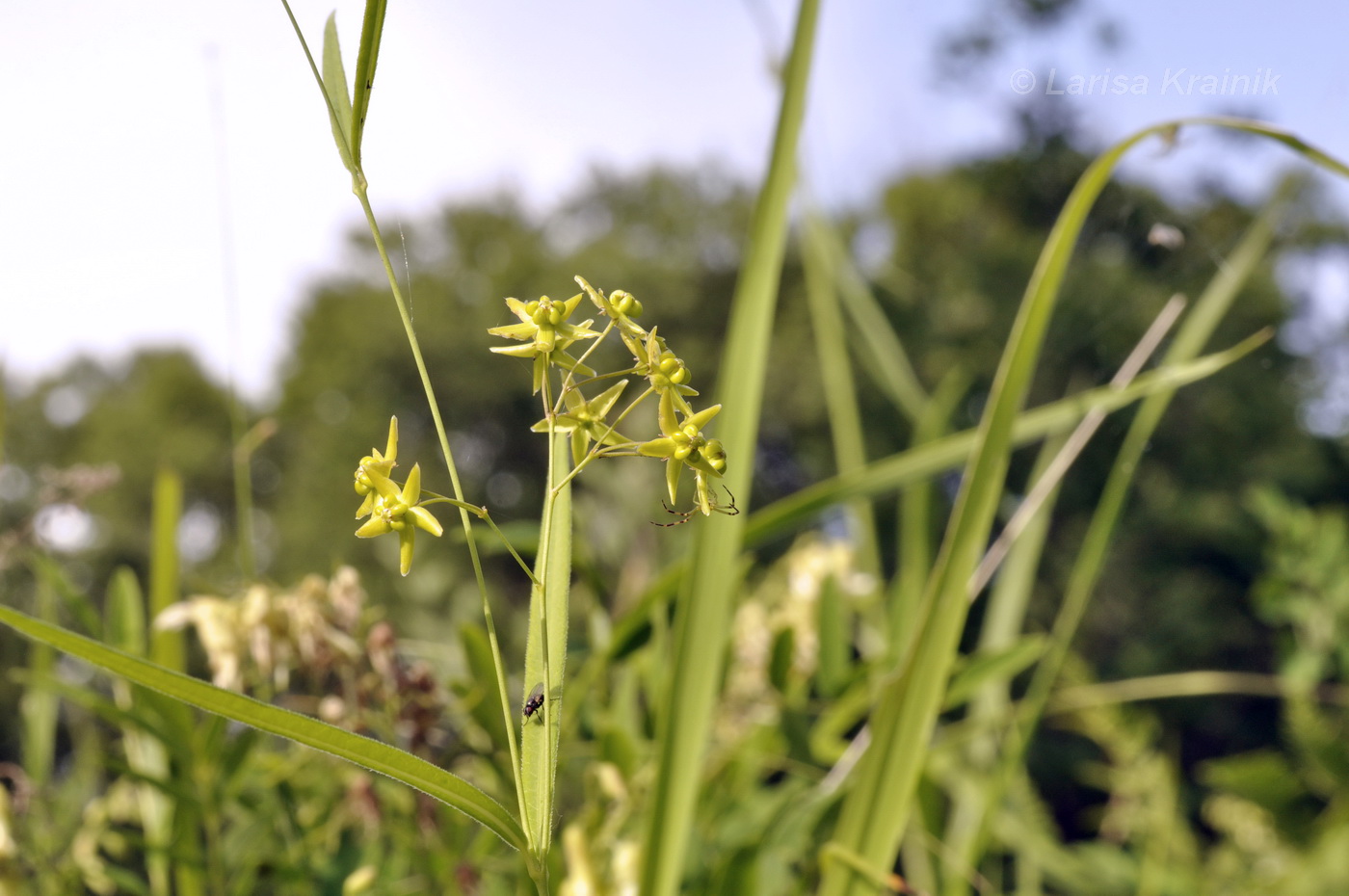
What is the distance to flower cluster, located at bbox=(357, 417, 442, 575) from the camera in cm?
15

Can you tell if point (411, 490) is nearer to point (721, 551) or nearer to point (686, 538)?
point (721, 551)

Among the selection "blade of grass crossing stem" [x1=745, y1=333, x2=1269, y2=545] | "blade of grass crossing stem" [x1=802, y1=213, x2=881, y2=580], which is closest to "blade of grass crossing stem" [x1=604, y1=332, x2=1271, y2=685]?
"blade of grass crossing stem" [x1=745, y1=333, x2=1269, y2=545]

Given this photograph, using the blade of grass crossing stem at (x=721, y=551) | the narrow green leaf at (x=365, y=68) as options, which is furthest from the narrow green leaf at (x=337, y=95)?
the blade of grass crossing stem at (x=721, y=551)

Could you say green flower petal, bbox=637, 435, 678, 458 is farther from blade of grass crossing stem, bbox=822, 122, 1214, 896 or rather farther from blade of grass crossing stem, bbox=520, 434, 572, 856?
blade of grass crossing stem, bbox=822, 122, 1214, 896

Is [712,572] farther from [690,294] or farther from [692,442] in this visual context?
[690,294]

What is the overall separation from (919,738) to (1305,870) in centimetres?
52

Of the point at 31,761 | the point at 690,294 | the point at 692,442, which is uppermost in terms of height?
the point at 692,442

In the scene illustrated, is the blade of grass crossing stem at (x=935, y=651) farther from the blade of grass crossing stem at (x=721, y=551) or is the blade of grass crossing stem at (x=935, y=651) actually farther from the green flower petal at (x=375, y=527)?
the green flower petal at (x=375, y=527)

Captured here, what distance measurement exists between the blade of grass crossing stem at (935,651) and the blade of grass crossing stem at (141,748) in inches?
9.5

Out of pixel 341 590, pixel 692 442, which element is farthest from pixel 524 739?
pixel 341 590

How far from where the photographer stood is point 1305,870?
602mm

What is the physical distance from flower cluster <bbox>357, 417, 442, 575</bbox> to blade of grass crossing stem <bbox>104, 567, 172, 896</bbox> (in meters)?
0.24

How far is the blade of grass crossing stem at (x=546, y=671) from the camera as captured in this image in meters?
0.14

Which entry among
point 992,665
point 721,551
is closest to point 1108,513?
point 992,665
